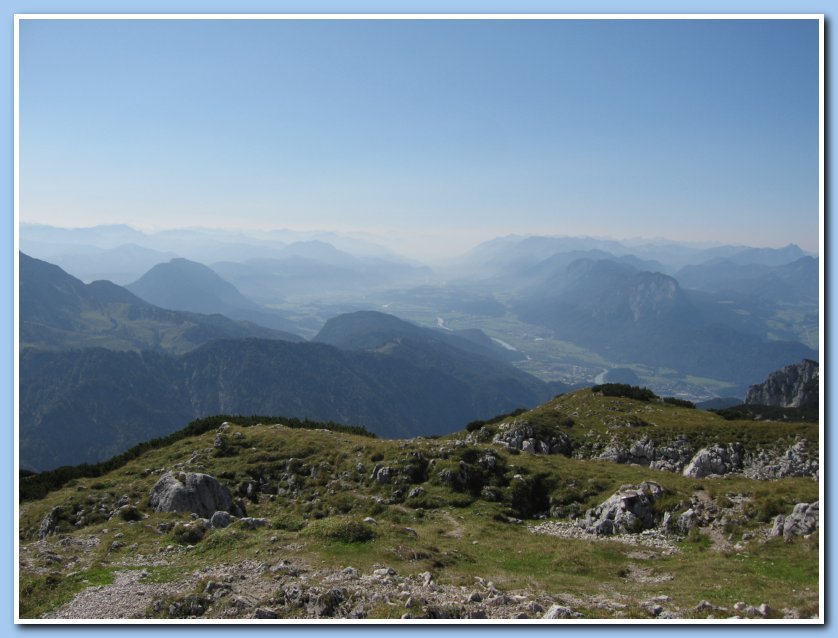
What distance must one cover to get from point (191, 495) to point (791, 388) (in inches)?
6523

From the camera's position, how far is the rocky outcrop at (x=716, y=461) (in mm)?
41656

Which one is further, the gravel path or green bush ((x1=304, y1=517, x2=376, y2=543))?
green bush ((x1=304, y1=517, x2=376, y2=543))

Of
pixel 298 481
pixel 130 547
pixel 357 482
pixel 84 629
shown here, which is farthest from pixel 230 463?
pixel 84 629

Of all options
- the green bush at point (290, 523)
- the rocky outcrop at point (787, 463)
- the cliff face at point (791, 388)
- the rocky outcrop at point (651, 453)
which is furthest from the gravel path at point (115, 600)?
the cliff face at point (791, 388)

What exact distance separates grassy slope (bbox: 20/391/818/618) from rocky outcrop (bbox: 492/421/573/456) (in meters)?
9.12

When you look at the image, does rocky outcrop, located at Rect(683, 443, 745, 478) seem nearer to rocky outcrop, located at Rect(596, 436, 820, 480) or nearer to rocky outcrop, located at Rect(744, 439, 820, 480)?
rocky outcrop, located at Rect(596, 436, 820, 480)

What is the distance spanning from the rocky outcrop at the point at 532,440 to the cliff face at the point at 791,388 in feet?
383

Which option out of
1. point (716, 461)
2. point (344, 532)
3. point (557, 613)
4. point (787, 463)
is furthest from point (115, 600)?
point (787, 463)

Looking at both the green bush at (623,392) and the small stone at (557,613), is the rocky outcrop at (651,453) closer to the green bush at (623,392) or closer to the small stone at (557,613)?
the green bush at (623,392)

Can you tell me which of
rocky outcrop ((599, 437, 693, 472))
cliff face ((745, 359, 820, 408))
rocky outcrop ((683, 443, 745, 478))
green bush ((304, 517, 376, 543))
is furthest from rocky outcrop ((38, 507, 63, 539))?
cliff face ((745, 359, 820, 408))

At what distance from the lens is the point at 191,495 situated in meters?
28.4

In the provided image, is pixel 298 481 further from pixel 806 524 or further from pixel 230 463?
pixel 806 524

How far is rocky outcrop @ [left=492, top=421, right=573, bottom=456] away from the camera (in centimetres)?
4569

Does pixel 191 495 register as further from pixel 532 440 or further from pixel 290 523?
pixel 532 440
